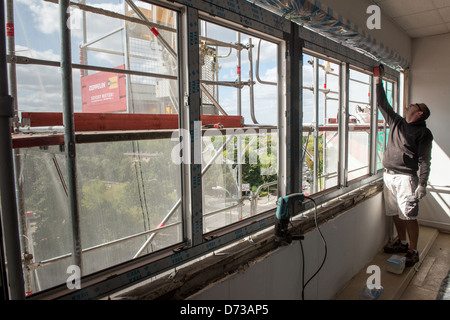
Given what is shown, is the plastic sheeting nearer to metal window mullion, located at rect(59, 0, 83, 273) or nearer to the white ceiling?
the white ceiling

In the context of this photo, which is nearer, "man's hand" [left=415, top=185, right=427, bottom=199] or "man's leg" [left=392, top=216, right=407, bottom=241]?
"man's hand" [left=415, top=185, right=427, bottom=199]

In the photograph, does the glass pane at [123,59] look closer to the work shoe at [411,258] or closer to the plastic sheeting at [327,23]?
the plastic sheeting at [327,23]

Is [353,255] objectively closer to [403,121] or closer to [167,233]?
[403,121]

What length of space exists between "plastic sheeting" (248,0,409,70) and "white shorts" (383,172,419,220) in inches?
51.0

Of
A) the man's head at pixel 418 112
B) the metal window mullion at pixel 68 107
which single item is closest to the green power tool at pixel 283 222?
the metal window mullion at pixel 68 107

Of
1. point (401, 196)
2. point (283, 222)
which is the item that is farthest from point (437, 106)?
point (283, 222)

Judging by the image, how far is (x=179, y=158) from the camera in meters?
1.31

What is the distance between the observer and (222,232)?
1.48 m

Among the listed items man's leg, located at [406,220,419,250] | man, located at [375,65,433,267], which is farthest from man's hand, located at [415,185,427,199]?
man's leg, located at [406,220,419,250]

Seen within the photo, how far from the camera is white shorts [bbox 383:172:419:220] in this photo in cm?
270

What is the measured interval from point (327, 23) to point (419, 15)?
1958mm

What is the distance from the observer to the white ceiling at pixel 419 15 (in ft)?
9.08

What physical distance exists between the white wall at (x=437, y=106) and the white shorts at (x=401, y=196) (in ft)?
4.66
